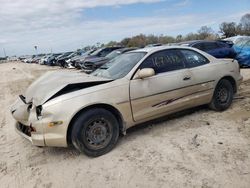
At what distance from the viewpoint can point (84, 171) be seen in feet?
13.5

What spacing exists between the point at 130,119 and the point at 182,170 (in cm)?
134

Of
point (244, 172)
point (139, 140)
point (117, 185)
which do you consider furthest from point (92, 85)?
point (244, 172)

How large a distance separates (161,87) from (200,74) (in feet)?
3.54

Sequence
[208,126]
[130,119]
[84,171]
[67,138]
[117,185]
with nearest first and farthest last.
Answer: [117,185], [84,171], [67,138], [130,119], [208,126]

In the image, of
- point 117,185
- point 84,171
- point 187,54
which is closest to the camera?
point 117,185

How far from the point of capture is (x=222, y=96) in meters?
6.18

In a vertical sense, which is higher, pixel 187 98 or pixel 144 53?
pixel 144 53

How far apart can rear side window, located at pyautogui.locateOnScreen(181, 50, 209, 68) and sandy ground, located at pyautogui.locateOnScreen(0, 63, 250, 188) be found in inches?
44.2

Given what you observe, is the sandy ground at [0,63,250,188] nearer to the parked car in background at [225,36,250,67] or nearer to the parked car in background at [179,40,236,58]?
the parked car in background at [179,40,236,58]

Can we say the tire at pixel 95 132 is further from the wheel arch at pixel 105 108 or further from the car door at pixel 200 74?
the car door at pixel 200 74

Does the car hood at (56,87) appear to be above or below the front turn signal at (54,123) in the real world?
above

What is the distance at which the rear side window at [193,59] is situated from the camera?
5693 millimetres

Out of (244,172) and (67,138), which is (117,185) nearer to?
(67,138)

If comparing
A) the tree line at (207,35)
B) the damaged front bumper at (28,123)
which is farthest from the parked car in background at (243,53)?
the tree line at (207,35)
